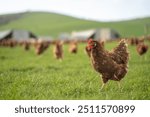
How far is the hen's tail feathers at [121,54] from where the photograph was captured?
595 cm

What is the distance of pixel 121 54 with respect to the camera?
6.02m

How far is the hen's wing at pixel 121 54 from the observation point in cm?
593

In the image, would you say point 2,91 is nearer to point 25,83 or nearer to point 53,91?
point 25,83

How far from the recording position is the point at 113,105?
571 cm

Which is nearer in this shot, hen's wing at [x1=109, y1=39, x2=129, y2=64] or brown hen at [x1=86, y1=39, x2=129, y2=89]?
brown hen at [x1=86, y1=39, x2=129, y2=89]

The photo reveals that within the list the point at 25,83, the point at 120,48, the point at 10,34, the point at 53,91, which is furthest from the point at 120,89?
the point at 10,34

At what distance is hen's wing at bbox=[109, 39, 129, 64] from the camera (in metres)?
5.93

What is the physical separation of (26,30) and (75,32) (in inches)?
389

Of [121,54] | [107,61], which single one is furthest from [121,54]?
[107,61]

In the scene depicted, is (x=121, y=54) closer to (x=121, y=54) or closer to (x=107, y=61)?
(x=121, y=54)

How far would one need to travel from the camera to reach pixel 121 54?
602 centimetres

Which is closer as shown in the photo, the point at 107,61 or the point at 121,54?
the point at 107,61

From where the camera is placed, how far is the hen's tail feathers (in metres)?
5.95

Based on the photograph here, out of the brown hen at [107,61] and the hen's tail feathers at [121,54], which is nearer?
the brown hen at [107,61]
